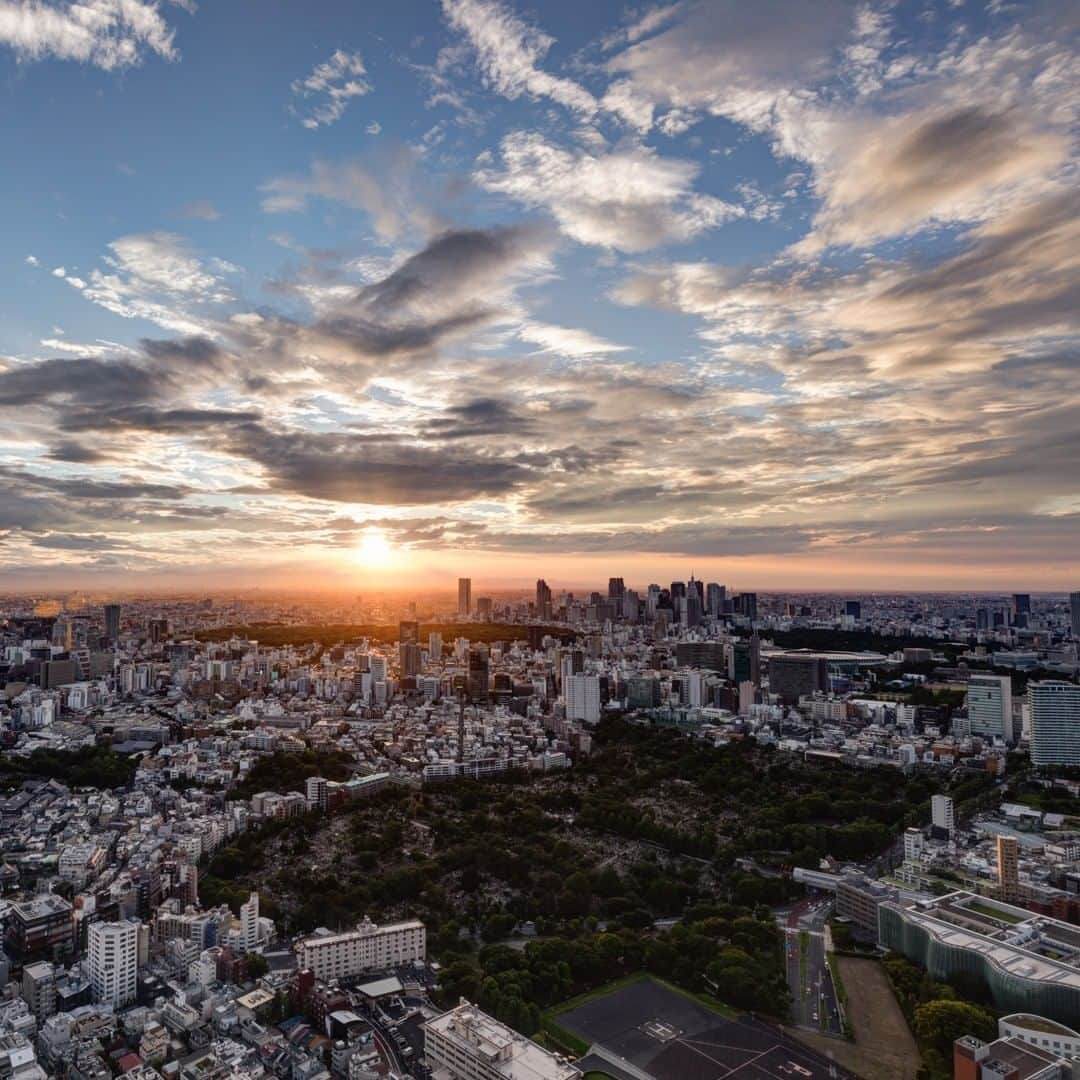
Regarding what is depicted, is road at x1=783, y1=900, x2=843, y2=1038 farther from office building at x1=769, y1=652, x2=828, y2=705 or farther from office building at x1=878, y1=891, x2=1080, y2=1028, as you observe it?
office building at x1=769, y1=652, x2=828, y2=705

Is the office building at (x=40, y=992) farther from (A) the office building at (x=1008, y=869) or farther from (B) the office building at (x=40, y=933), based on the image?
(A) the office building at (x=1008, y=869)

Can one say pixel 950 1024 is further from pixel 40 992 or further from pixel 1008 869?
pixel 40 992

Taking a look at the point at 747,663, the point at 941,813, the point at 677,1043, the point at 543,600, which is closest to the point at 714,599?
the point at 543,600

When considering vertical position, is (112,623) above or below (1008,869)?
above

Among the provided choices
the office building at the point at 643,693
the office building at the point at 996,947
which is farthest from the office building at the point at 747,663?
the office building at the point at 996,947

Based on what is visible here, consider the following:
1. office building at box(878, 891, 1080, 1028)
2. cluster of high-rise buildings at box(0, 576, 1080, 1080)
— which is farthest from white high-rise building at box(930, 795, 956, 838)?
office building at box(878, 891, 1080, 1028)

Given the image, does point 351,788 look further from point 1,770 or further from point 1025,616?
point 1025,616
